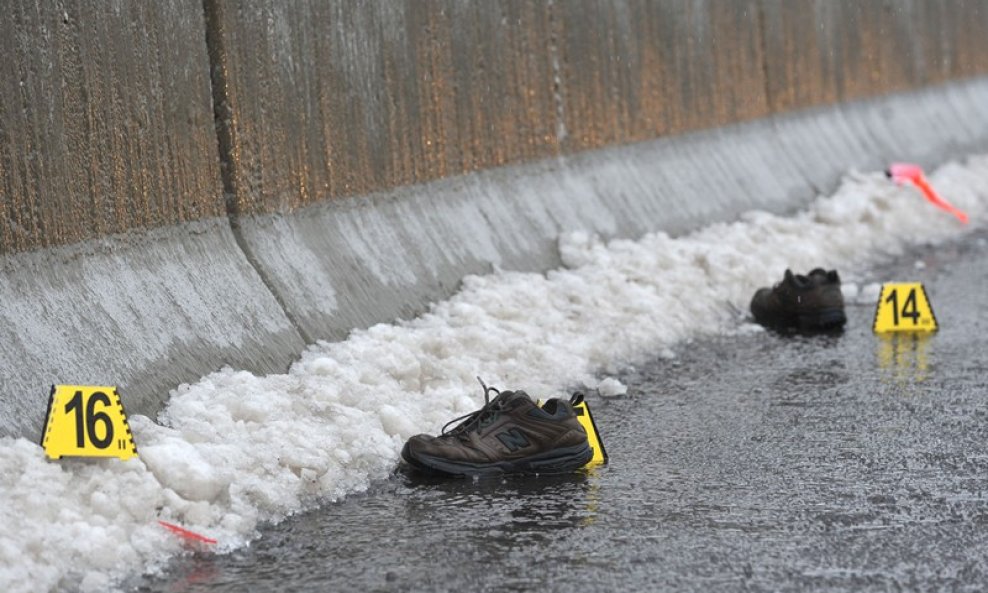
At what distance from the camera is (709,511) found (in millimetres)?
5836

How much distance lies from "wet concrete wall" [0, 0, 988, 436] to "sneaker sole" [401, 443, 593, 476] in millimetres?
1012

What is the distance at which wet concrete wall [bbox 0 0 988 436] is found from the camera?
21.1 ft

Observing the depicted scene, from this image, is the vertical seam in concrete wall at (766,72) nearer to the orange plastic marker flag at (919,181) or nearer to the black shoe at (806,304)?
the orange plastic marker flag at (919,181)

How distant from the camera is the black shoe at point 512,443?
21.1ft

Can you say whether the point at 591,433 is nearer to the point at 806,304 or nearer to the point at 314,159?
the point at 314,159

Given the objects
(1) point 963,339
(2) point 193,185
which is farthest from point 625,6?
(2) point 193,185

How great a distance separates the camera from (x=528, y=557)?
5301 millimetres

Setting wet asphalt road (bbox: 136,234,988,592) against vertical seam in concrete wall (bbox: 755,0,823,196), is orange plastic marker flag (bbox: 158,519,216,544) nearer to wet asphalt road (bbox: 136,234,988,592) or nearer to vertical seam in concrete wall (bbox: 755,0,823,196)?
wet asphalt road (bbox: 136,234,988,592)

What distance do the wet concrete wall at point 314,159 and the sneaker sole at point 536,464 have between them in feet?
3.32

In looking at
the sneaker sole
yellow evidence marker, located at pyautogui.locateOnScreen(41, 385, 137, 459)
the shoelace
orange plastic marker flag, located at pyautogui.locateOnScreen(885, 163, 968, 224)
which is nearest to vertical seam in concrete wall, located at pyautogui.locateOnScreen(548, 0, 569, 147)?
the shoelace

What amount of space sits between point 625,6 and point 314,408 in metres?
6.27

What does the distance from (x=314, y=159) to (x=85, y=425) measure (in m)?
3.11

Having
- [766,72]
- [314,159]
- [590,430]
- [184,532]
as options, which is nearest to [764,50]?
[766,72]

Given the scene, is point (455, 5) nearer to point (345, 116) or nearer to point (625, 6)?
point (345, 116)
